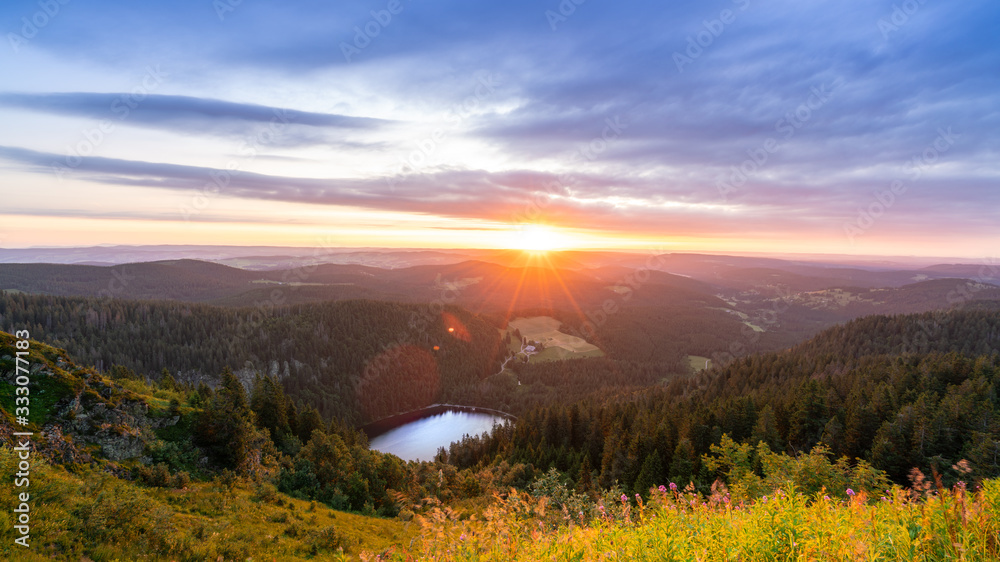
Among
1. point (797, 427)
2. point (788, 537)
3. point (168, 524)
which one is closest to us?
point (788, 537)

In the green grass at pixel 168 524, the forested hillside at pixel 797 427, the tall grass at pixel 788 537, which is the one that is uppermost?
the tall grass at pixel 788 537

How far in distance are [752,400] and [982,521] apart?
76.4 m

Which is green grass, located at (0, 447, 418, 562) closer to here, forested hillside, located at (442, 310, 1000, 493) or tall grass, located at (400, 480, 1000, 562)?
tall grass, located at (400, 480, 1000, 562)

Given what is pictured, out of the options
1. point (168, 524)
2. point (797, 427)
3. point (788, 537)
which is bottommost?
point (797, 427)

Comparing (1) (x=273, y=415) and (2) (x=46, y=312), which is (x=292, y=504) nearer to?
(1) (x=273, y=415)

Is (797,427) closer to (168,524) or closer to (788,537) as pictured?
(788,537)

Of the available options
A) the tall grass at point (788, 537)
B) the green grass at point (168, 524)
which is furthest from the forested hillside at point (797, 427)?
the green grass at point (168, 524)

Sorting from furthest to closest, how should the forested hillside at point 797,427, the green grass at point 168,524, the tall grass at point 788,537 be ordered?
the forested hillside at point 797,427 < the green grass at point 168,524 < the tall grass at point 788,537

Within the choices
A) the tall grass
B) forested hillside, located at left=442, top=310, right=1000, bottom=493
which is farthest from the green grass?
forested hillside, located at left=442, top=310, right=1000, bottom=493

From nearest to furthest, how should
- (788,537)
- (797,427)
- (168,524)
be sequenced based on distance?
(788,537)
(168,524)
(797,427)

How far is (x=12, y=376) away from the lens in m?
25.2

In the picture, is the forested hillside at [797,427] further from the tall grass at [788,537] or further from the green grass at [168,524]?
the green grass at [168,524]

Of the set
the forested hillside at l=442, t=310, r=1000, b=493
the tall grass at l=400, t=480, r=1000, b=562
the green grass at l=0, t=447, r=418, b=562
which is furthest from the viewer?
the forested hillside at l=442, t=310, r=1000, b=493

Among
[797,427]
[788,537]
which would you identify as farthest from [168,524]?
[797,427]
